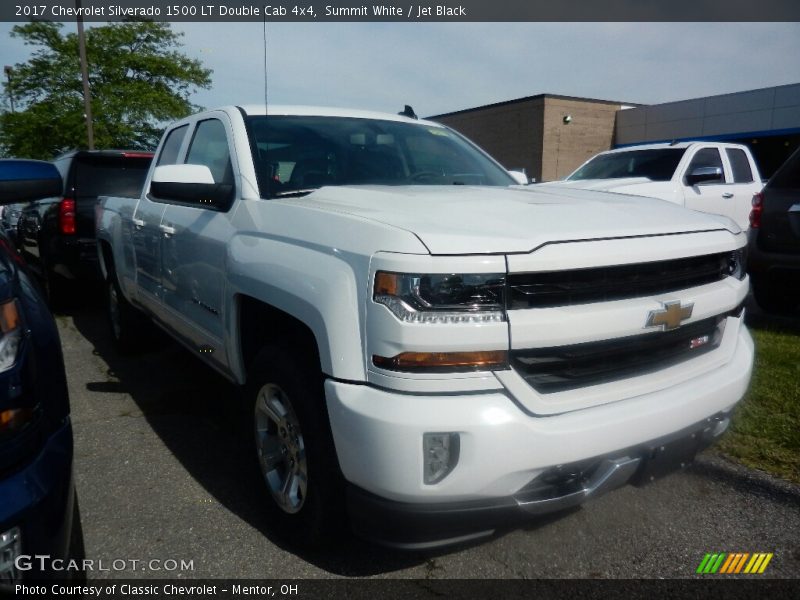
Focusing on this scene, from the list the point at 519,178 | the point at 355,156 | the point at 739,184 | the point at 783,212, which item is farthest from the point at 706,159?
the point at 355,156

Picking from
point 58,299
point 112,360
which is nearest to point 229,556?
point 112,360

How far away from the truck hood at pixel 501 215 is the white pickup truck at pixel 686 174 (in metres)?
5.92

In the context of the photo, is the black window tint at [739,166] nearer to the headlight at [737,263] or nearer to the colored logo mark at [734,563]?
the headlight at [737,263]

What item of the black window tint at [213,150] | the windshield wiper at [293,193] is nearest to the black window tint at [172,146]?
the black window tint at [213,150]

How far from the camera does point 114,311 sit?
5.50m

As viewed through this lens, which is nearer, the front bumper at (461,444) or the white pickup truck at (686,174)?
the front bumper at (461,444)

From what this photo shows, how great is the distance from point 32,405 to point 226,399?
2.71 metres

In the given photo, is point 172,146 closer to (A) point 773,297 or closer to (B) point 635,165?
(A) point 773,297

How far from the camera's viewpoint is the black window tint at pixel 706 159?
9227 millimetres

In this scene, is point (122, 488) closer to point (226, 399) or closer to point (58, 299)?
point (226, 399)

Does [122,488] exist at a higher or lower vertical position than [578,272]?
lower

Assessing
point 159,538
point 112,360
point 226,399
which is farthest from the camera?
point 112,360

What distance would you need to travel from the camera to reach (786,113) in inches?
933

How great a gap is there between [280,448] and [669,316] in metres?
1.59
